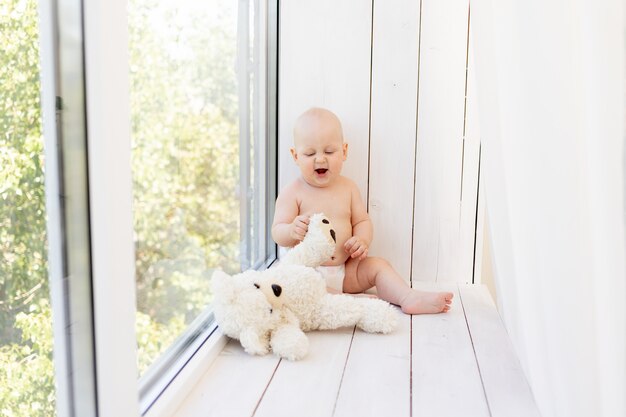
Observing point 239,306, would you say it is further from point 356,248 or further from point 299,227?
point 356,248

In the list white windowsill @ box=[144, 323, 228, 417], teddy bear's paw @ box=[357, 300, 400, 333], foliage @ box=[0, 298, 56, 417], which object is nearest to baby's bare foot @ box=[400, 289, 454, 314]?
teddy bear's paw @ box=[357, 300, 400, 333]

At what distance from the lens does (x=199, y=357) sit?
3.76 ft

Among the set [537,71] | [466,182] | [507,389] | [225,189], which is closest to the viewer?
[537,71]

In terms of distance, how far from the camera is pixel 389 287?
1570 millimetres

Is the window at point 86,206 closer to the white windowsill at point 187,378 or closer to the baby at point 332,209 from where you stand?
the white windowsill at point 187,378

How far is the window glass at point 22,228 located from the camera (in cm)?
63

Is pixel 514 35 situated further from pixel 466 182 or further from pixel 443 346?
pixel 466 182

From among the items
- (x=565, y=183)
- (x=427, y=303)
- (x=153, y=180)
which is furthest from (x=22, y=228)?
(x=427, y=303)

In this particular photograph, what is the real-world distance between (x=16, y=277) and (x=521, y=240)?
2.02 ft

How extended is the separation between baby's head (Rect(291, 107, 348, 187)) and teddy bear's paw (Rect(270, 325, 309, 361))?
513mm

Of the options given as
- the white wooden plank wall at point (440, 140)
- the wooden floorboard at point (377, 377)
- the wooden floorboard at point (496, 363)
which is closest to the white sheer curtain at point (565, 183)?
the wooden floorboard at point (496, 363)

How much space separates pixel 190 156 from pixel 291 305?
37 centimetres

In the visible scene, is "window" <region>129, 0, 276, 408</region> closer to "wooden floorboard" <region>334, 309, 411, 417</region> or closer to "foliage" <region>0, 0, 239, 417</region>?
"foliage" <region>0, 0, 239, 417</region>

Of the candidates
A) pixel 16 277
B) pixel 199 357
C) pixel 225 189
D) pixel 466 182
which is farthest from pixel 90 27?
pixel 466 182
